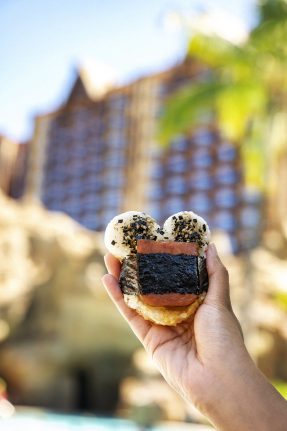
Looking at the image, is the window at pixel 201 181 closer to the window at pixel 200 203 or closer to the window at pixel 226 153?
the window at pixel 200 203

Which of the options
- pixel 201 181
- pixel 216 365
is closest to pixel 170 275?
pixel 216 365

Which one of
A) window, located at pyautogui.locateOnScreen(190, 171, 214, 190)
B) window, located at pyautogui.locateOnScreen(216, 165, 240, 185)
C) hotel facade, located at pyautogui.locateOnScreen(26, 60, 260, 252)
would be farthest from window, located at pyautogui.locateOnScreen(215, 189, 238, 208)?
window, located at pyautogui.locateOnScreen(190, 171, 214, 190)

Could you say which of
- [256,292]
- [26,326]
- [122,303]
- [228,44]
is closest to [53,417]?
[26,326]

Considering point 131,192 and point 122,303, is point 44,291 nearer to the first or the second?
point 122,303

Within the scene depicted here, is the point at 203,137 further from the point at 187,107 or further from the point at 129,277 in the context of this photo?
the point at 129,277

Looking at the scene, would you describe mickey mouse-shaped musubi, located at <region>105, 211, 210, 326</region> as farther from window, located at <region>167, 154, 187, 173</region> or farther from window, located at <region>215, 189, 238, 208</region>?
window, located at <region>167, 154, 187, 173</region>

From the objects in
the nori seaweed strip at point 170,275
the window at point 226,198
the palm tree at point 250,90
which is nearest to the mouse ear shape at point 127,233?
the nori seaweed strip at point 170,275

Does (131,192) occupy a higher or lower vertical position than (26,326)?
higher
